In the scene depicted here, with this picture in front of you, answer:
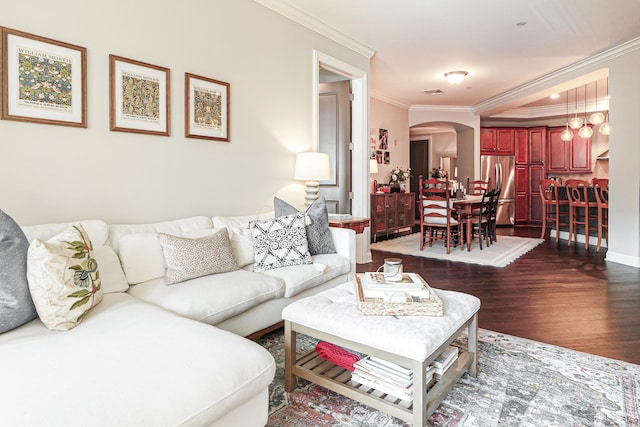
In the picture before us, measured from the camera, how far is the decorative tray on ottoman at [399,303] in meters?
1.74

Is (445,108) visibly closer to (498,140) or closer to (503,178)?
(498,140)

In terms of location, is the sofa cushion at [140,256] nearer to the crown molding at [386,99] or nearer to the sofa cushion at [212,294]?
the sofa cushion at [212,294]

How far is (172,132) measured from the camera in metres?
2.93

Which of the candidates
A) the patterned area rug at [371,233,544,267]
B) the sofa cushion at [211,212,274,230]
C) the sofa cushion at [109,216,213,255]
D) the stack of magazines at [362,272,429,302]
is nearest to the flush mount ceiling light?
the patterned area rug at [371,233,544,267]

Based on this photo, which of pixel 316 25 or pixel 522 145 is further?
pixel 522 145

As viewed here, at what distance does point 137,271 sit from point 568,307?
128 inches

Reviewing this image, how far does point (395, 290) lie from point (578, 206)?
229 inches

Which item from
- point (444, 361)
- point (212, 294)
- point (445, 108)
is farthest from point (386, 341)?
point (445, 108)

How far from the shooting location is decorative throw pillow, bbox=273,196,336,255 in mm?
3107

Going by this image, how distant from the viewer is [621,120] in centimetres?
487

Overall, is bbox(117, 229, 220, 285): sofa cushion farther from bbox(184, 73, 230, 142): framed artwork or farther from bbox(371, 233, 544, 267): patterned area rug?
bbox(371, 233, 544, 267): patterned area rug

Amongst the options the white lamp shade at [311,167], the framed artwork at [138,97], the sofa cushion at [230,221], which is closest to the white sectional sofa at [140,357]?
the sofa cushion at [230,221]

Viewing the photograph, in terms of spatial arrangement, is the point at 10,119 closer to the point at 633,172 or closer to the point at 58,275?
the point at 58,275

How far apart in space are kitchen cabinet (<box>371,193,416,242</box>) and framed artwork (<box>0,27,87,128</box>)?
4.73m
